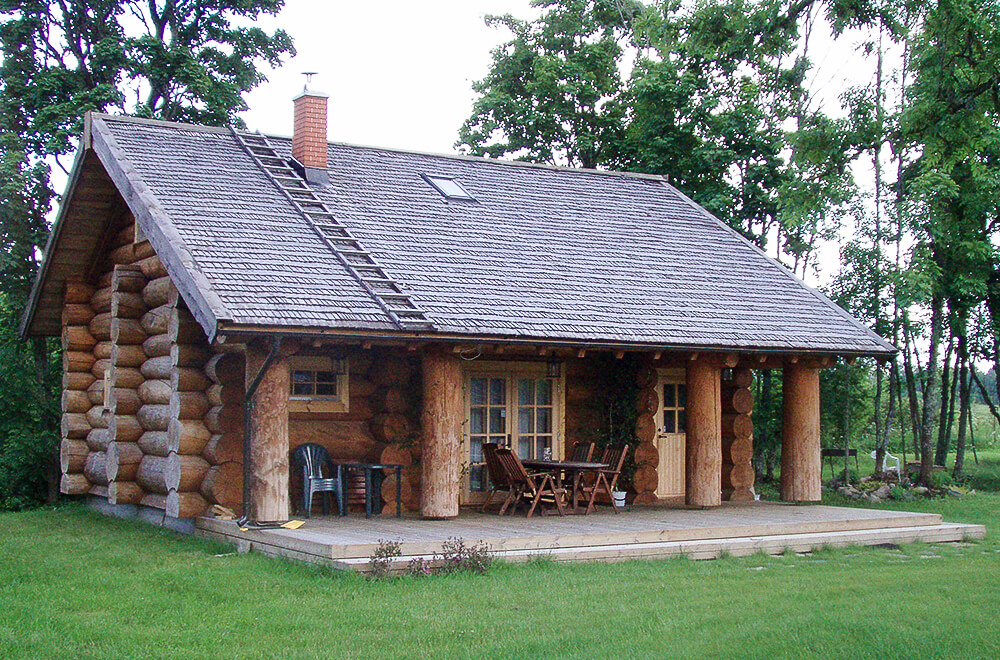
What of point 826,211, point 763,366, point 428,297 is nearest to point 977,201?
point 826,211

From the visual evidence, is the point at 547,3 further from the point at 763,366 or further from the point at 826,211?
the point at 763,366

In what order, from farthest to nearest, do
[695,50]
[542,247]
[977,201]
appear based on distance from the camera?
1. [977,201]
2. [542,247]
3. [695,50]

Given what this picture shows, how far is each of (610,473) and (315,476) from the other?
3.73 m

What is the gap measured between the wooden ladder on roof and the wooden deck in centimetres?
230

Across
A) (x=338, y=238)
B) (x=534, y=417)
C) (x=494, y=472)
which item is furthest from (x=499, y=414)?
(x=338, y=238)

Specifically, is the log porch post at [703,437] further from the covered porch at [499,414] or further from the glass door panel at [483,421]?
the glass door panel at [483,421]

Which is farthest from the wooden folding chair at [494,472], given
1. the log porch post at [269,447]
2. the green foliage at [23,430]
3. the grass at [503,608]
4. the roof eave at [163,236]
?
the green foliage at [23,430]

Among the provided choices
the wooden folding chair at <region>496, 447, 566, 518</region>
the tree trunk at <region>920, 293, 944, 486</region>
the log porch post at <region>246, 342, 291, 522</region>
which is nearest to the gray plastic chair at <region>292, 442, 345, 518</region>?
the log porch post at <region>246, 342, 291, 522</region>

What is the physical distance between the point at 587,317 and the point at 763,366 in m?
3.85

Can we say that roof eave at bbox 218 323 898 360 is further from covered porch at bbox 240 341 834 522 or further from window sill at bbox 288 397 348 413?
window sill at bbox 288 397 348 413

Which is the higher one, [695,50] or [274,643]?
[695,50]

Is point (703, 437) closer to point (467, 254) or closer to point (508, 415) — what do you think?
point (508, 415)

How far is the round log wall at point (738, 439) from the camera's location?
663 inches

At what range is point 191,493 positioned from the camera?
13.0 m
